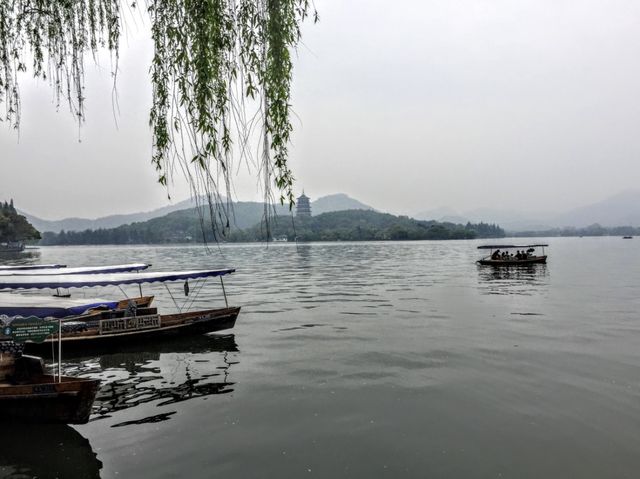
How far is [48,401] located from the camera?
967cm

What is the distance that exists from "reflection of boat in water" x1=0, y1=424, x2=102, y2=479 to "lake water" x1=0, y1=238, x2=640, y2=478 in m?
0.04

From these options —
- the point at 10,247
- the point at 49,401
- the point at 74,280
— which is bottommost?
the point at 49,401

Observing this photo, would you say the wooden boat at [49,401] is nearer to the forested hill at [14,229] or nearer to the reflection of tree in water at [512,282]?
the reflection of tree in water at [512,282]

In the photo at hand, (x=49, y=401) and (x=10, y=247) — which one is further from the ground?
(x=10, y=247)

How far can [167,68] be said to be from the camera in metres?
4.85

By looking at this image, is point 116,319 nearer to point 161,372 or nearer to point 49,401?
point 161,372

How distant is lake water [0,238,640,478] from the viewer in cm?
838

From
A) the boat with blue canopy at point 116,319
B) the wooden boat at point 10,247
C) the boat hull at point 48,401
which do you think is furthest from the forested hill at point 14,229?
the boat hull at point 48,401

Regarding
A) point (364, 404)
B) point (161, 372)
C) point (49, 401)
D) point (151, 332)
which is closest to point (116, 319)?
point (151, 332)

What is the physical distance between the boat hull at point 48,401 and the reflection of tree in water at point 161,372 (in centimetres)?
112

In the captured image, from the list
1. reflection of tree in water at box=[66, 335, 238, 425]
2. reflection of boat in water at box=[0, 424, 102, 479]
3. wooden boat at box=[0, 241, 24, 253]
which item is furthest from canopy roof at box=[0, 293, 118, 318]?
wooden boat at box=[0, 241, 24, 253]

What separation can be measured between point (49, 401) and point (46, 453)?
1.16 m

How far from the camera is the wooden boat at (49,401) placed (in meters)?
9.63

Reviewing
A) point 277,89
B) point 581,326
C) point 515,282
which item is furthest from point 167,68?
point 515,282
